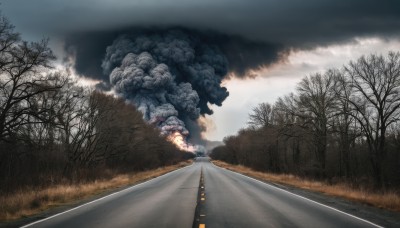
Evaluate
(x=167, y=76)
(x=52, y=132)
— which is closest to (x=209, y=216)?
(x=52, y=132)

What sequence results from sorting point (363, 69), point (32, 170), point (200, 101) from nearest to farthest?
point (32, 170) < point (363, 69) < point (200, 101)

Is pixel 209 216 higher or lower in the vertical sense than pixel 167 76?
lower

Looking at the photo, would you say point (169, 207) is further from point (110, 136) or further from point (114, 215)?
point (110, 136)

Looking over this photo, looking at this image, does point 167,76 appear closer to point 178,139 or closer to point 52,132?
point 178,139

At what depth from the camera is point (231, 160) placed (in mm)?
114062

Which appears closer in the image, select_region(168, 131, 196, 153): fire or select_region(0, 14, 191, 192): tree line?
select_region(0, 14, 191, 192): tree line

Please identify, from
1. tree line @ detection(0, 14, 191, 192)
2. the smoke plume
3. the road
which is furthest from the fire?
the road

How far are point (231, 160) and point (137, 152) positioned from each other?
62.5m

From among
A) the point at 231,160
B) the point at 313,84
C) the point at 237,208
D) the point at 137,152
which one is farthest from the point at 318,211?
the point at 231,160

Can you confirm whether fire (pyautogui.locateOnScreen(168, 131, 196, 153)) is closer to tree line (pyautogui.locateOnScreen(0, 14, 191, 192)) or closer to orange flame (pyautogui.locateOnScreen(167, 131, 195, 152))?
orange flame (pyautogui.locateOnScreen(167, 131, 195, 152))

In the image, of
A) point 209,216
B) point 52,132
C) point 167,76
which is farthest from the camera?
point 167,76

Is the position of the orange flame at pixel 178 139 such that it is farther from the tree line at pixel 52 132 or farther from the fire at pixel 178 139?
the tree line at pixel 52 132

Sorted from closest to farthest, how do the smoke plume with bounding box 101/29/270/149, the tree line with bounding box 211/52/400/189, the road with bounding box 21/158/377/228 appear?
the road with bounding box 21/158/377/228, the tree line with bounding box 211/52/400/189, the smoke plume with bounding box 101/29/270/149

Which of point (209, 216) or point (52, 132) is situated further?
point (52, 132)
